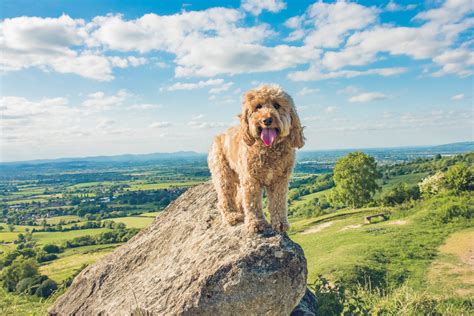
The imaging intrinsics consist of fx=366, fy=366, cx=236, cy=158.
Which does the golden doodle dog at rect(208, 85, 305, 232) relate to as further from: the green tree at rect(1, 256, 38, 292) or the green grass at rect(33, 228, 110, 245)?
the green grass at rect(33, 228, 110, 245)

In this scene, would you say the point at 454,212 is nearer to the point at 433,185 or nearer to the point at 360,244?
the point at 360,244

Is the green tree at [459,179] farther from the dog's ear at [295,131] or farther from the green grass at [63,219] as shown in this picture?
the green grass at [63,219]

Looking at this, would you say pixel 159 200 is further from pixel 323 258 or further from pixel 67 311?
pixel 67 311

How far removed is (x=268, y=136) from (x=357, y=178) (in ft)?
167

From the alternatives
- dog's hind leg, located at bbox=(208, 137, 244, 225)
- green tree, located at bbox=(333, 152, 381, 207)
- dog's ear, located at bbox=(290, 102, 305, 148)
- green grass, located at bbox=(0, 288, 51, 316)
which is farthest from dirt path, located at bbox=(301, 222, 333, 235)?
dog's ear, located at bbox=(290, 102, 305, 148)

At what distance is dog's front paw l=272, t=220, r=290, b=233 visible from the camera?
637cm

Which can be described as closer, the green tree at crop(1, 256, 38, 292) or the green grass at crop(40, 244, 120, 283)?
the green tree at crop(1, 256, 38, 292)

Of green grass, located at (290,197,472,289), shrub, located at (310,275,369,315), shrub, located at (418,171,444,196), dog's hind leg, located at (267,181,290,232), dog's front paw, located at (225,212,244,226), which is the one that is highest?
dog's hind leg, located at (267,181,290,232)

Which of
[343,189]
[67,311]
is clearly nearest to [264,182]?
[67,311]

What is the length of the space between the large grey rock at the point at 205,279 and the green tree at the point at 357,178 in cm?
4899

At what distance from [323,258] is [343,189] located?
1120 inches

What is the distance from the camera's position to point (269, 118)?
5.51m

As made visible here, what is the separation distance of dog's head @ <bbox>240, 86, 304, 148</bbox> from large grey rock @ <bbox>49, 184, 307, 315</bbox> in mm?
1633

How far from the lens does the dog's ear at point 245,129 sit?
19.3 ft
